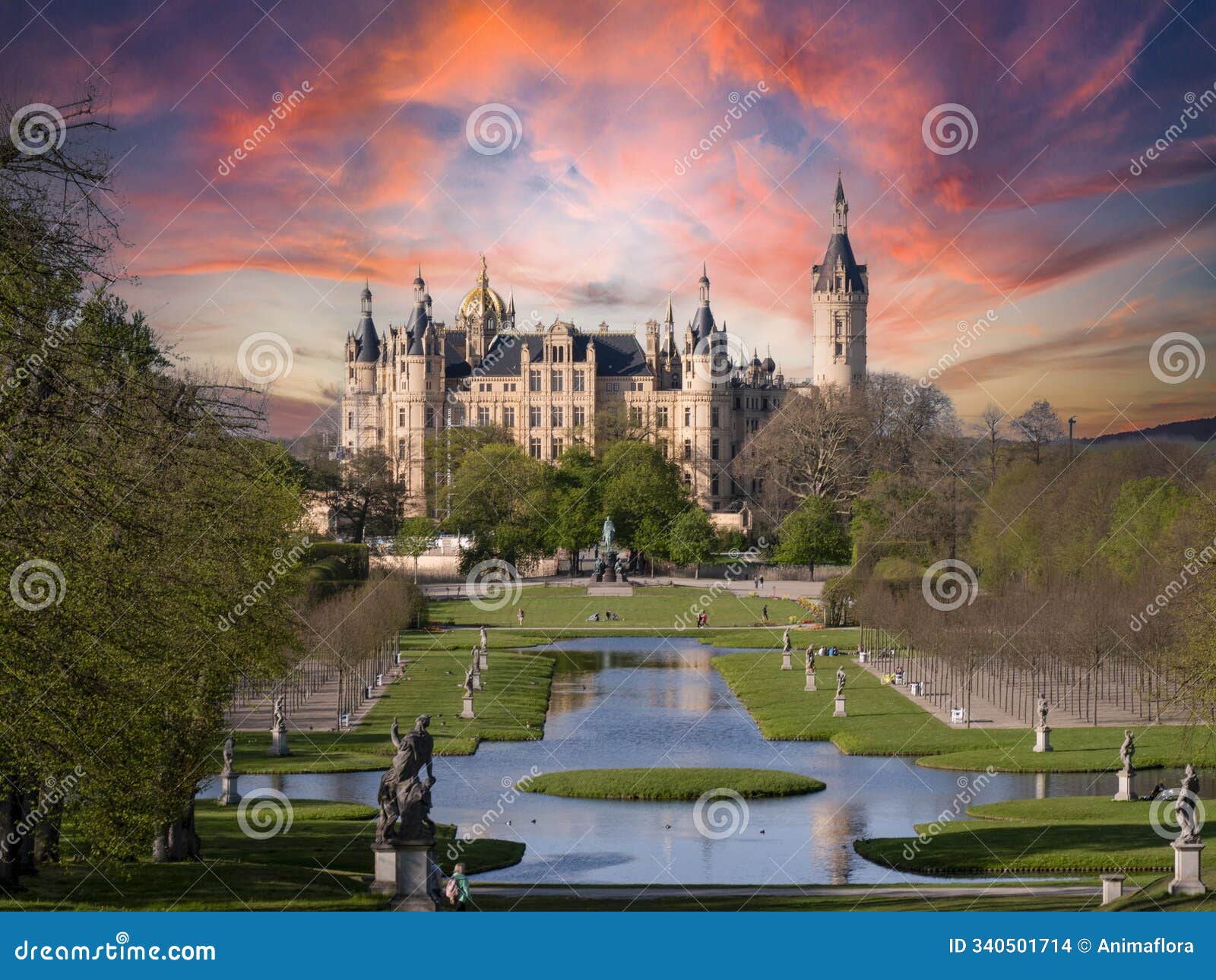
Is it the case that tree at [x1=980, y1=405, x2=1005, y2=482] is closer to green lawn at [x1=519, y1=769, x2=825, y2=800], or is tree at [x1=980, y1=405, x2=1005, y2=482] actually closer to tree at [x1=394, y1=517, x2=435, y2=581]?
tree at [x1=394, y1=517, x2=435, y2=581]

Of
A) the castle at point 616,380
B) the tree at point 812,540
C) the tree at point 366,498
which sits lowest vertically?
the tree at point 812,540

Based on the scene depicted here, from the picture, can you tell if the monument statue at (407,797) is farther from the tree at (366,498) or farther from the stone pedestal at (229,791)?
the tree at (366,498)

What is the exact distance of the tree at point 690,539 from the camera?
106 meters

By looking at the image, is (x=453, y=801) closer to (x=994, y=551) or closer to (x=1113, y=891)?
(x=1113, y=891)

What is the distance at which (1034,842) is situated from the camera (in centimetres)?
2956

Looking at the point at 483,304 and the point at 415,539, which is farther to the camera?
the point at 483,304

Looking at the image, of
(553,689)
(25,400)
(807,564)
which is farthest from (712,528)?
(25,400)

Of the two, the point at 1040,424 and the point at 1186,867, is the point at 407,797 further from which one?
the point at 1040,424

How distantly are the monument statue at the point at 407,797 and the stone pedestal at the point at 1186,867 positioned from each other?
10843 mm

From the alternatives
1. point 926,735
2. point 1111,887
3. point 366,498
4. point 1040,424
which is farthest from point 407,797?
point 1040,424

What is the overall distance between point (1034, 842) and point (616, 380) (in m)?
134

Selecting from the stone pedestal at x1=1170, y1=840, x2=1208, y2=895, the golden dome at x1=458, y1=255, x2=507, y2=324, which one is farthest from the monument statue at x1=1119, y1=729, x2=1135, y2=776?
the golden dome at x1=458, y1=255, x2=507, y2=324

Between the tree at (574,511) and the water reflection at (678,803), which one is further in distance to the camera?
the tree at (574,511)

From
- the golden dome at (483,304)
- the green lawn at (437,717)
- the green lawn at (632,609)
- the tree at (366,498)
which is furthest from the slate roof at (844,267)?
the green lawn at (437,717)
